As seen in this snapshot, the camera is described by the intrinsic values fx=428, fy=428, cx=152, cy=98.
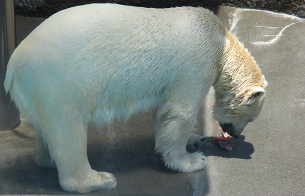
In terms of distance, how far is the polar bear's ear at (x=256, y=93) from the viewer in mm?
4082

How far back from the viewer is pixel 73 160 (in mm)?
3613

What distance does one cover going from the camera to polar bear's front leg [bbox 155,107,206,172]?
3.99 m

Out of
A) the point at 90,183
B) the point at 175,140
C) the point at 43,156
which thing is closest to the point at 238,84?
the point at 175,140

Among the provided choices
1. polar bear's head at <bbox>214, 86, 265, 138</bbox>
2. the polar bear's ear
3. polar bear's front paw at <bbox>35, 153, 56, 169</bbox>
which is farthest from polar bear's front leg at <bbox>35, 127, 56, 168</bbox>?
the polar bear's ear

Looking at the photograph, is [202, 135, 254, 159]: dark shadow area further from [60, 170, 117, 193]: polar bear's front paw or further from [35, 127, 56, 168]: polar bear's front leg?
[35, 127, 56, 168]: polar bear's front leg

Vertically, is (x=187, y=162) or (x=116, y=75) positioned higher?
(x=116, y=75)

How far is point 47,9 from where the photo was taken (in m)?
6.99

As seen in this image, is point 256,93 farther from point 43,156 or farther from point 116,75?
point 43,156

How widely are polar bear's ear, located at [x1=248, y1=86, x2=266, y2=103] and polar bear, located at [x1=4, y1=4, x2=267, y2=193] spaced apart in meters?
0.01

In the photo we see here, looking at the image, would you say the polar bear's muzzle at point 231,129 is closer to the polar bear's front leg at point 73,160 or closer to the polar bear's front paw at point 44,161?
the polar bear's front leg at point 73,160

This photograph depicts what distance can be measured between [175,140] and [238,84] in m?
0.84

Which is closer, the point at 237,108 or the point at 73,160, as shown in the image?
the point at 73,160

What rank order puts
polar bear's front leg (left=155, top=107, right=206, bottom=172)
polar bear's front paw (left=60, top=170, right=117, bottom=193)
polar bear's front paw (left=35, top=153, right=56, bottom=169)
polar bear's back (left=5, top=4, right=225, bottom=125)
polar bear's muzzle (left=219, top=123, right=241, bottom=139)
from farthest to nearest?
polar bear's muzzle (left=219, top=123, right=241, bottom=139)
polar bear's front paw (left=35, top=153, right=56, bottom=169)
polar bear's front leg (left=155, top=107, right=206, bottom=172)
polar bear's front paw (left=60, top=170, right=117, bottom=193)
polar bear's back (left=5, top=4, right=225, bottom=125)

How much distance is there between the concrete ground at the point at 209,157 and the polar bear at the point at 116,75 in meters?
0.19
